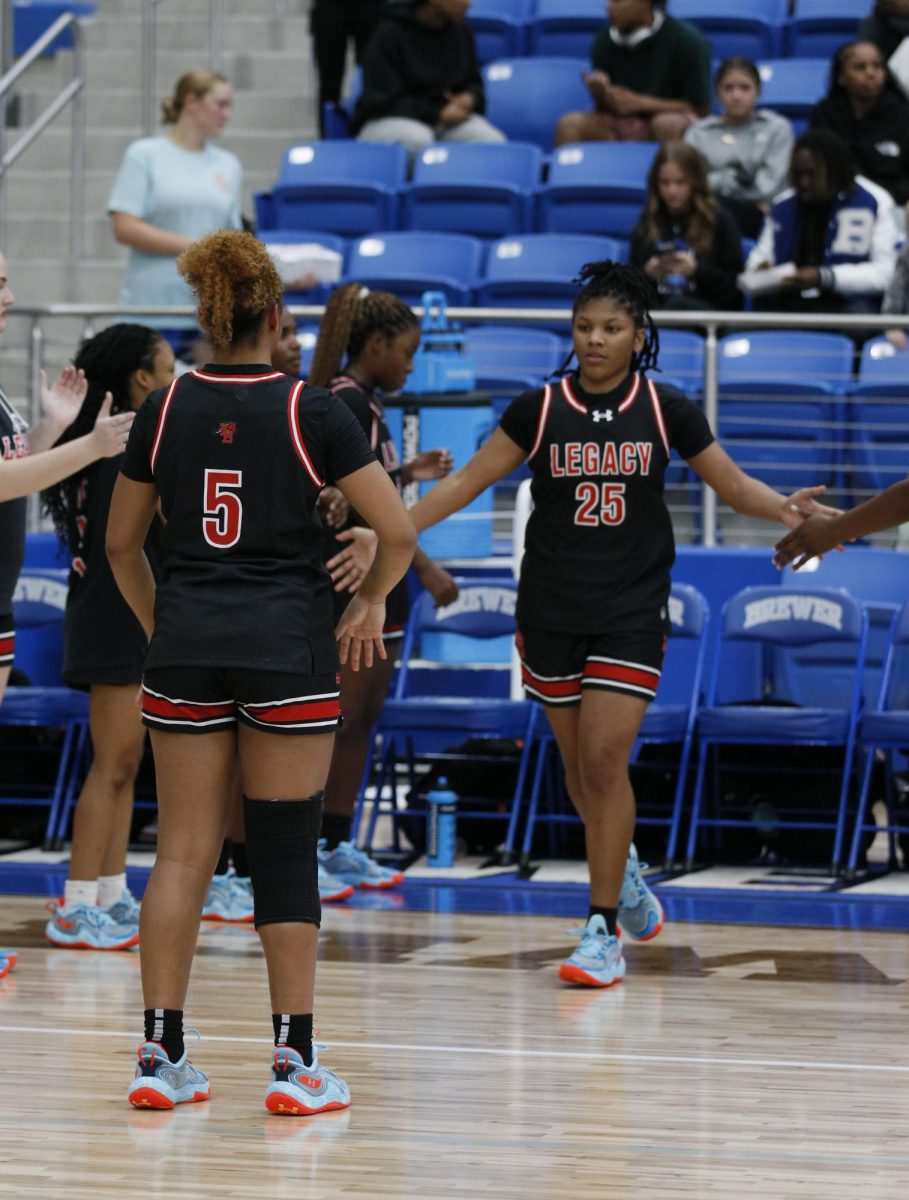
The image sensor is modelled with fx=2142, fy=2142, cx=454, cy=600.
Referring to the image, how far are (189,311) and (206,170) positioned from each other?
0.75 meters

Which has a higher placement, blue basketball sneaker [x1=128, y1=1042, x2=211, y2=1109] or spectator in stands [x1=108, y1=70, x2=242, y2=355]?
spectator in stands [x1=108, y1=70, x2=242, y2=355]

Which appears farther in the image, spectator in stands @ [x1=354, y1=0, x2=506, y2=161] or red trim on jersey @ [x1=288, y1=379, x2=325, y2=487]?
spectator in stands @ [x1=354, y1=0, x2=506, y2=161]

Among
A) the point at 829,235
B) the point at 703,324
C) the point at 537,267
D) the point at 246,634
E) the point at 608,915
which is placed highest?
the point at 829,235

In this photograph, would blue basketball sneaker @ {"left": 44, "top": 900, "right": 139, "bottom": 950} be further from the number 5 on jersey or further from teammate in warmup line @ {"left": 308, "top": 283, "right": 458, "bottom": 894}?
the number 5 on jersey

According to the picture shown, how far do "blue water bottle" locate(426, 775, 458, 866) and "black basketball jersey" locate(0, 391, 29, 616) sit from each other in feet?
7.67

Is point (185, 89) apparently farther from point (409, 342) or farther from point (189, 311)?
point (409, 342)

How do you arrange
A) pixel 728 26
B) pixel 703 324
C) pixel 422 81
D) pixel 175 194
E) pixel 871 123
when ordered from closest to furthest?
1. pixel 703 324
2. pixel 175 194
3. pixel 871 123
4. pixel 422 81
5. pixel 728 26

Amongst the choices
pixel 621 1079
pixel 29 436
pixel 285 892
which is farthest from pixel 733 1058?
pixel 29 436

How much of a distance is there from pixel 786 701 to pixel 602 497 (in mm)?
2274

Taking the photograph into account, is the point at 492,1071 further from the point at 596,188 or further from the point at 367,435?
the point at 596,188

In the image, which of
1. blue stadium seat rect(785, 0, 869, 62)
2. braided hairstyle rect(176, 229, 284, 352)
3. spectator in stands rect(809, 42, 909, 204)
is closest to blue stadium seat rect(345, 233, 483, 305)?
spectator in stands rect(809, 42, 909, 204)

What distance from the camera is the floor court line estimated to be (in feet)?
15.5

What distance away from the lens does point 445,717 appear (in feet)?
24.8

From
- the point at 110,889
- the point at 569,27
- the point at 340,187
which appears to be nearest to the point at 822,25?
the point at 569,27
